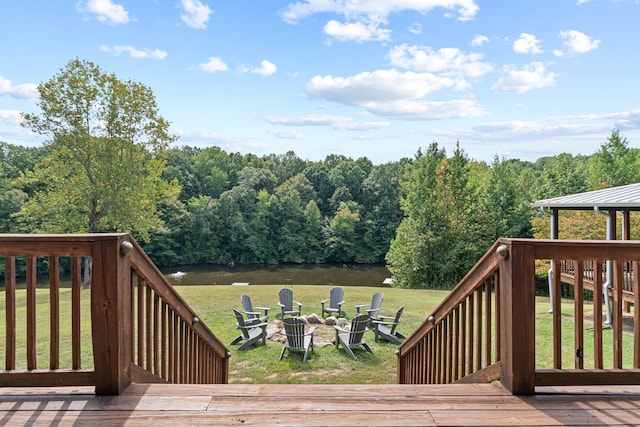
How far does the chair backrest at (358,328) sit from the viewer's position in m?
7.69

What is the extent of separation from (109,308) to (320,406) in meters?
1.28

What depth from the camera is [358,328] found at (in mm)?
7750

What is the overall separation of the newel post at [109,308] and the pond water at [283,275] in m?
22.8

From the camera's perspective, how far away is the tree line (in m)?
17.4

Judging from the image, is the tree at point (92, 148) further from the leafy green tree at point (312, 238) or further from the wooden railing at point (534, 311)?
the leafy green tree at point (312, 238)

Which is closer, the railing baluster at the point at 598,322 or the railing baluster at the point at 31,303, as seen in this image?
the railing baluster at the point at 31,303

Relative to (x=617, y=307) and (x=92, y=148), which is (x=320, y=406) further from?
(x=92, y=148)

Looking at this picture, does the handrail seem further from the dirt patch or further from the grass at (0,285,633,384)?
the dirt patch

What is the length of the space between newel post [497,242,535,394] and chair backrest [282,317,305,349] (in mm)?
5597

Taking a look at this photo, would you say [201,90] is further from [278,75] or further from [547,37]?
[547,37]

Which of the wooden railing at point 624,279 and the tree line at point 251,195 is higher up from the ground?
the tree line at point 251,195

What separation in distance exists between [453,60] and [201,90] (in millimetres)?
17076

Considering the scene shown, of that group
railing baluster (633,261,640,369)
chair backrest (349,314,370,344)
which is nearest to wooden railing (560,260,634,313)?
chair backrest (349,314,370,344)

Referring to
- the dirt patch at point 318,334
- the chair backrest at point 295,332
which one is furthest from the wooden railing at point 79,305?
the dirt patch at point 318,334
